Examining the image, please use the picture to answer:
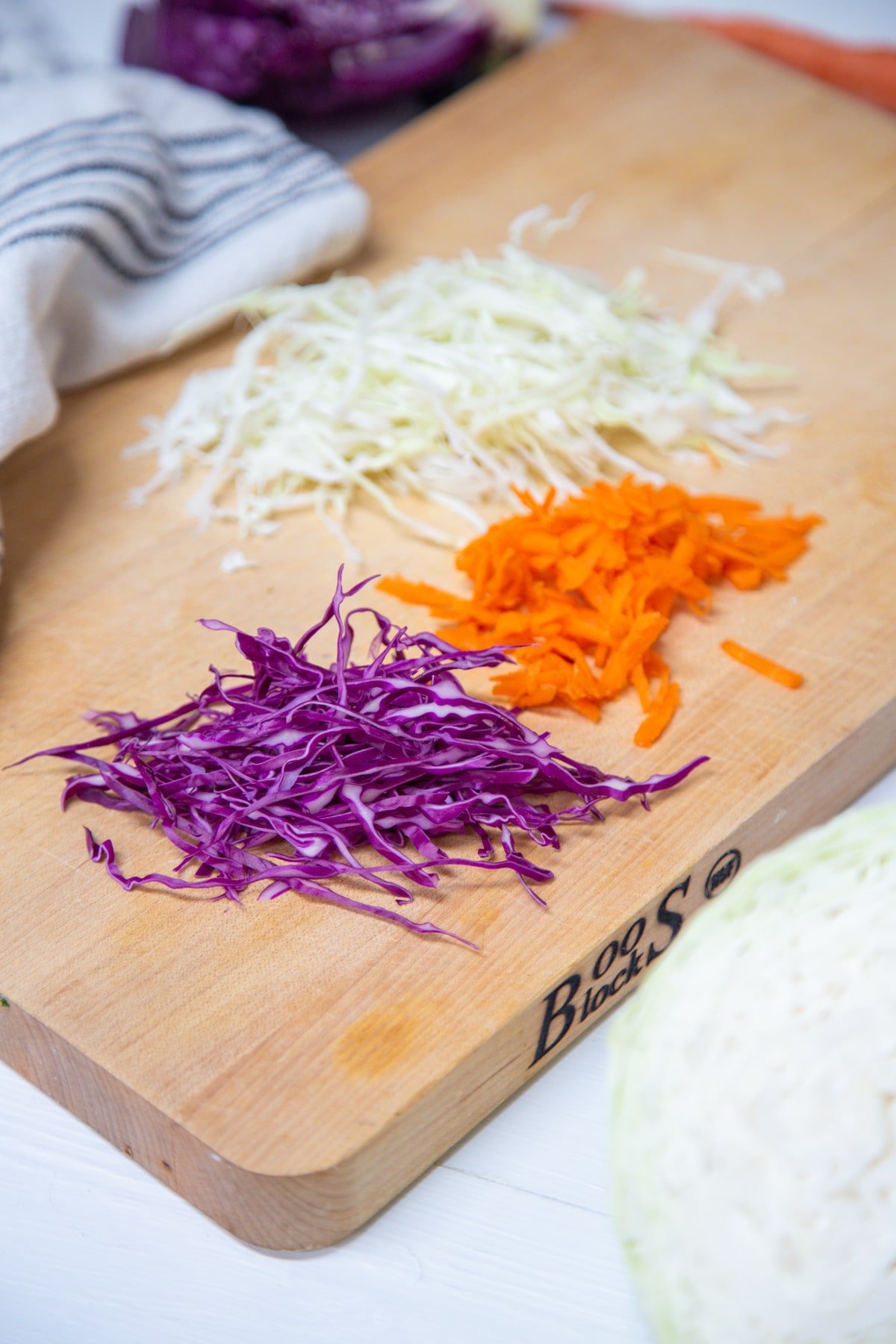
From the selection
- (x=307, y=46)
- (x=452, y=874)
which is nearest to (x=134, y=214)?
(x=307, y=46)

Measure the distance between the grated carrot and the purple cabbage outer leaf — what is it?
0.11 meters

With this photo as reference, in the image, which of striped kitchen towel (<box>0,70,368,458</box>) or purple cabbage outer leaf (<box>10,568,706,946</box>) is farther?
striped kitchen towel (<box>0,70,368,458</box>)

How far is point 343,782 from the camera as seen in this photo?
58.0 inches

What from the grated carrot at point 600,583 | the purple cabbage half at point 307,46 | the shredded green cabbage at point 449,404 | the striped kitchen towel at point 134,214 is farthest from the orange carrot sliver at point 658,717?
the purple cabbage half at point 307,46

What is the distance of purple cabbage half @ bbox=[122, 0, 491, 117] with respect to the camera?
9.64ft

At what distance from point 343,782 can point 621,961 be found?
1.19 feet

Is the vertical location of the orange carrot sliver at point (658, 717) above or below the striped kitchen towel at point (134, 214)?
below

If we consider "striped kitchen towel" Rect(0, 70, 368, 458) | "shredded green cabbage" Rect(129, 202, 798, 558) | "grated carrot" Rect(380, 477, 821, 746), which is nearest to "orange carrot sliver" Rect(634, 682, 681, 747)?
"grated carrot" Rect(380, 477, 821, 746)

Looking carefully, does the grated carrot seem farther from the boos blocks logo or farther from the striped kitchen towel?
the striped kitchen towel

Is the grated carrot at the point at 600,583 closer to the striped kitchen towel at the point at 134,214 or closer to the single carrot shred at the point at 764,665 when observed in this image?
the single carrot shred at the point at 764,665

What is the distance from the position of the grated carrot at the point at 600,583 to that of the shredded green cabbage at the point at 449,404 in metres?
0.20

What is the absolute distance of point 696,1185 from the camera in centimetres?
106

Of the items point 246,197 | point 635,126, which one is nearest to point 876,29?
point 635,126

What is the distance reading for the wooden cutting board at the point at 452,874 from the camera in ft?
4.15
